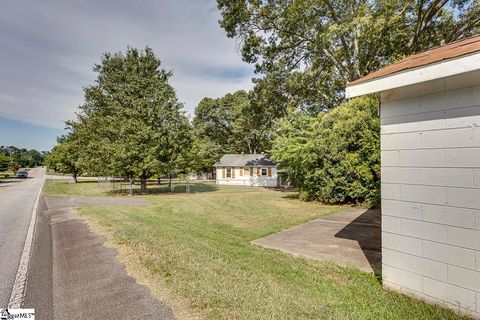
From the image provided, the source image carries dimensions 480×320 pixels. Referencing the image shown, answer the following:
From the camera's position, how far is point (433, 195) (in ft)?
10.3

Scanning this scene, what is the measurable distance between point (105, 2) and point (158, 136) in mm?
9541

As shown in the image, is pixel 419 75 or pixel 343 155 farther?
pixel 343 155

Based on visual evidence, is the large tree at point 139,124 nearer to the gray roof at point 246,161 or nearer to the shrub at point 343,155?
the shrub at point 343,155

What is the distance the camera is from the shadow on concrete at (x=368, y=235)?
16.0 feet

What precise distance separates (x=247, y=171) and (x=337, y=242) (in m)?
25.1

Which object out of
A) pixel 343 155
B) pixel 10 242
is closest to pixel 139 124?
pixel 10 242

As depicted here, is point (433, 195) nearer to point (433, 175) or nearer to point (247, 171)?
point (433, 175)

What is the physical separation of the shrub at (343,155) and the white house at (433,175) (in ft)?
31.9

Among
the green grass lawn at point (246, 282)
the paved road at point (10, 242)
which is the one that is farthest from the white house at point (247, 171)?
the green grass lawn at point (246, 282)

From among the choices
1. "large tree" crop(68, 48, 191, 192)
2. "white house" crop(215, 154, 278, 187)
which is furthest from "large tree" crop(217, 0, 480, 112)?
"white house" crop(215, 154, 278, 187)

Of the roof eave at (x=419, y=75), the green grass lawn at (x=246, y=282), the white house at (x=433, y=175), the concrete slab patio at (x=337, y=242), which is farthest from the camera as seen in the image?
the concrete slab patio at (x=337, y=242)

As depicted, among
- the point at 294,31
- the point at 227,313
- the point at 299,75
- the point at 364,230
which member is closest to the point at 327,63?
the point at 299,75

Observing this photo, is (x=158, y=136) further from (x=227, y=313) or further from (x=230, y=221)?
(x=227, y=313)

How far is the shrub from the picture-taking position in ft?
41.2
